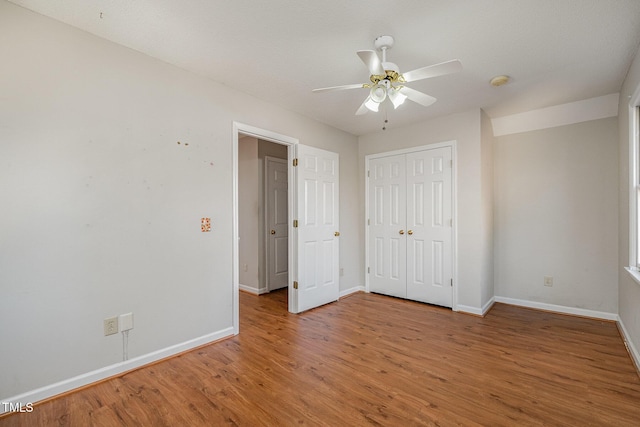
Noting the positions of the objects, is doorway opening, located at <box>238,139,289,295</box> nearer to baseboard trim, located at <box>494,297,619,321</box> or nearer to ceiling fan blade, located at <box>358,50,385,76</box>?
ceiling fan blade, located at <box>358,50,385,76</box>

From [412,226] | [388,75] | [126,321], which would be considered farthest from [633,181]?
[126,321]

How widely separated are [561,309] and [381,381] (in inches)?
114

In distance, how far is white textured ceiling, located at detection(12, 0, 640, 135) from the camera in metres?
1.78

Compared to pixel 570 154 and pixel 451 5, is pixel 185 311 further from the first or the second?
pixel 570 154

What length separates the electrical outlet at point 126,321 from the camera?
84.6 inches

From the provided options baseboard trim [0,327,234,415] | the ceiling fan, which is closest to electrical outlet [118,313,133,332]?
baseboard trim [0,327,234,415]

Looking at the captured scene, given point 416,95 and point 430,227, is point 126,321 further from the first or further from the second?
point 430,227

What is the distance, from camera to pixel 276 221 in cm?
470

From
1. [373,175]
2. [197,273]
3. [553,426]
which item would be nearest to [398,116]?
[373,175]

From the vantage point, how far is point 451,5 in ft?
5.75

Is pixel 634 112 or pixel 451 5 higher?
pixel 451 5

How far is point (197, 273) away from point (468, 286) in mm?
3091

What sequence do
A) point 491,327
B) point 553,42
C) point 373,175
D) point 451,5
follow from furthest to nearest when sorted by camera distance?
point 373,175 → point 491,327 → point 553,42 → point 451,5

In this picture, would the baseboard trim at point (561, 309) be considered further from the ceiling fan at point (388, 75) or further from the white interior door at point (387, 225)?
the ceiling fan at point (388, 75)
